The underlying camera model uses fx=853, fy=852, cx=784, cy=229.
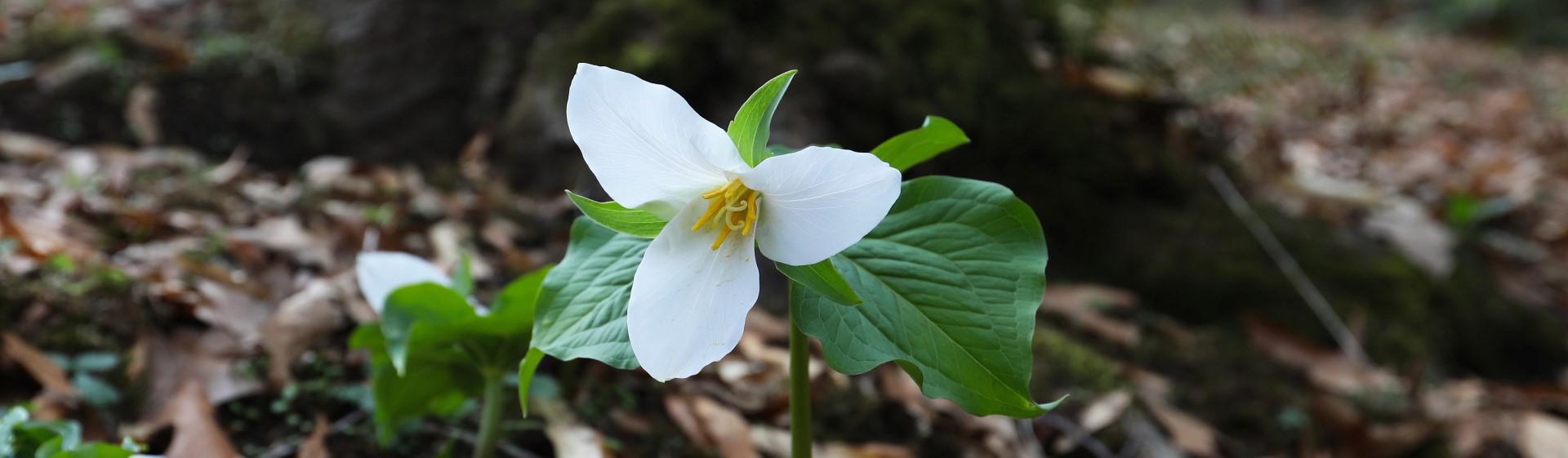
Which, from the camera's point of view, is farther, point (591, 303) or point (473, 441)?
point (473, 441)

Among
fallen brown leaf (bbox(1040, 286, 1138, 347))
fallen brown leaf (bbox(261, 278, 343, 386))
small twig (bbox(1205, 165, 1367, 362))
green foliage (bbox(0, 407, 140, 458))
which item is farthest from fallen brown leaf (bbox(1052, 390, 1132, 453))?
green foliage (bbox(0, 407, 140, 458))

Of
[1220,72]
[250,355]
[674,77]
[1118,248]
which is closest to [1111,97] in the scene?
[1118,248]

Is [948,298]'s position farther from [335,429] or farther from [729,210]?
[335,429]

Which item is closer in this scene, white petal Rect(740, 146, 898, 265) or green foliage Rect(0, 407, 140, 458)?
white petal Rect(740, 146, 898, 265)

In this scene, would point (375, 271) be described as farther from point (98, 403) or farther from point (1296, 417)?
point (1296, 417)

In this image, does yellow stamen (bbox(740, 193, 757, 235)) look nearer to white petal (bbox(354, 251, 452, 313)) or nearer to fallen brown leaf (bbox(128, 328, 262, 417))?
white petal (bbox(354, 251, 452, 313))

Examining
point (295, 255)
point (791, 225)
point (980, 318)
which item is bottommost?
point (295, 255)

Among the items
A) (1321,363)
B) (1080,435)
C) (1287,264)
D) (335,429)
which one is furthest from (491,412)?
(1287,264)
